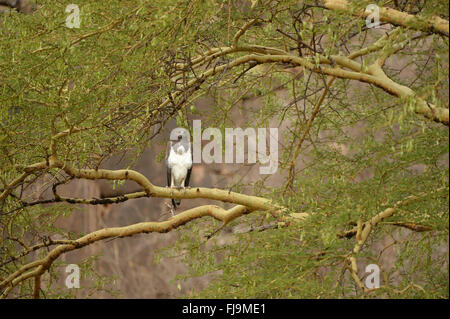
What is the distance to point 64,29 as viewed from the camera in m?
4.69

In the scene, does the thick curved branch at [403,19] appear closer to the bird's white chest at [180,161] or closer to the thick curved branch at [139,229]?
the thick curved branch at [139,229]

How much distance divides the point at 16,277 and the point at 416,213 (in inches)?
135

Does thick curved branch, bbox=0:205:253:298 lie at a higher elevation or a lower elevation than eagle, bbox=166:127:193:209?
lower

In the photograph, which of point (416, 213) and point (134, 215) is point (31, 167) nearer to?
point (416, 213)

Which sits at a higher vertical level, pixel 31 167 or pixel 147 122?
pixel 147 122

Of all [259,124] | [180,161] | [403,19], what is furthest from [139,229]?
[403,19]

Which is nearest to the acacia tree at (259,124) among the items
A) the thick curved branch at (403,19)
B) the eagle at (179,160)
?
the thick curved branch at (403,19)

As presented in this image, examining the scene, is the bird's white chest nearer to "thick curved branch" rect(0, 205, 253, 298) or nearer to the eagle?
the eagle

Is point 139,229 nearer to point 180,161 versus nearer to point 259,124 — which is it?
point 180,161

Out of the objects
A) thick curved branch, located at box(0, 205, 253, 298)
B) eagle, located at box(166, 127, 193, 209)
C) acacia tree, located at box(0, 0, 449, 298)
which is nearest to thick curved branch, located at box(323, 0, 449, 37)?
acacia tree, located at box(0, 0, 449, 298)

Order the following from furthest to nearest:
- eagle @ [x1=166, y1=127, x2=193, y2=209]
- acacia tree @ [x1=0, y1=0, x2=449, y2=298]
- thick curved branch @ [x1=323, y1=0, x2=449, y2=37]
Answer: eagle @ [x1=166, y1=127, x2=193, y2=209] < acacia tree @ [x1=0, y1=0, x2=449, y2=298] < thick curved branch @ [x1=323, y1=0, x2=449, y2=37]

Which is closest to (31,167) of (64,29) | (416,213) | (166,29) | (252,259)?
(64,29)

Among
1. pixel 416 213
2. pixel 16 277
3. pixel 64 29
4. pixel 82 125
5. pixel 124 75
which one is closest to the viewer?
pixel 416 213
